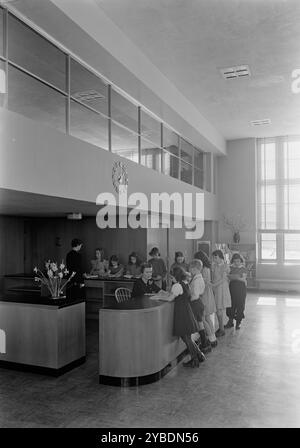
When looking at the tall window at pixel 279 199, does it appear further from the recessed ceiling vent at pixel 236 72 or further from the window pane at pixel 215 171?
the recessed ceiling vent at pixel 236 72

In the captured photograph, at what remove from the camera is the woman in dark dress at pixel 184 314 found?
17.8 ft

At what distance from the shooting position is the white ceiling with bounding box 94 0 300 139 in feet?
17.2

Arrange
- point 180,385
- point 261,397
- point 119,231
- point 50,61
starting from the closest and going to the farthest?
point 261,397
point 180,385
point 50,61
point 119,231

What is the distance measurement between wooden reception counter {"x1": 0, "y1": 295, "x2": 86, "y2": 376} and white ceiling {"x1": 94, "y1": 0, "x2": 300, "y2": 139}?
13.2 feet

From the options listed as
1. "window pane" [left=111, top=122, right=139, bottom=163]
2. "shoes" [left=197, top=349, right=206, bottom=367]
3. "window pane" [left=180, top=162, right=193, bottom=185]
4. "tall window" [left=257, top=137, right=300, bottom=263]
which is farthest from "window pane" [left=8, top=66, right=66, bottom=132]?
"tall window" [left=257, top=137, right=300, bottom=263]

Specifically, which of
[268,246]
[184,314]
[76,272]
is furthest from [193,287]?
[268,246]

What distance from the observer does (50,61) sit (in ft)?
23.0

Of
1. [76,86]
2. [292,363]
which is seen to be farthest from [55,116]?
[292,363]

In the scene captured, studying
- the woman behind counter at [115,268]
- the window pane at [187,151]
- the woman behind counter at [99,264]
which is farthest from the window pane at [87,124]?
the woman behind counter at [115,268]

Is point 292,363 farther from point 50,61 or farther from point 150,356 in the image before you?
point 50,61

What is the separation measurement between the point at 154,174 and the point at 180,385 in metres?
4.34

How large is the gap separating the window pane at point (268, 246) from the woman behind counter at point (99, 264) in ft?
21.3

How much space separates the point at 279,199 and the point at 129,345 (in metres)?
9.94

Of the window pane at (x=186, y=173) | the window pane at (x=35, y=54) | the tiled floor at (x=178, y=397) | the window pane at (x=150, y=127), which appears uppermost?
the window pane at (x=35, y=54)
